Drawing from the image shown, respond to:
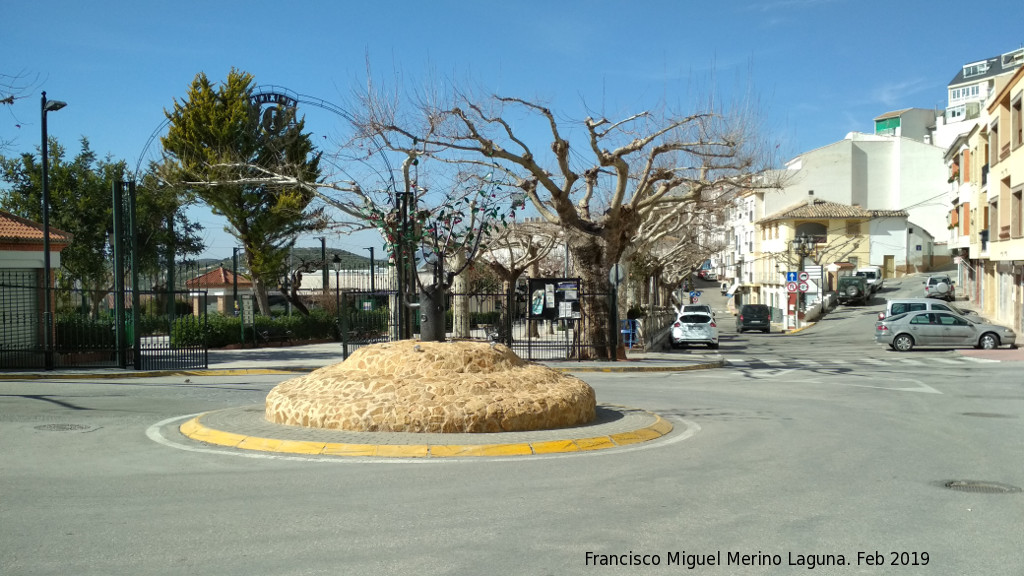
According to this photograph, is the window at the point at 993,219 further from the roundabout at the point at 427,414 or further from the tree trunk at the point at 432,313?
the tree trunk at the point at 432,313

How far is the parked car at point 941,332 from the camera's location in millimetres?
29484

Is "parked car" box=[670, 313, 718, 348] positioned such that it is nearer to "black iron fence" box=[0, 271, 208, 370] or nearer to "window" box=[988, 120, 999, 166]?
"window" box=[988, 120, 999, 166]

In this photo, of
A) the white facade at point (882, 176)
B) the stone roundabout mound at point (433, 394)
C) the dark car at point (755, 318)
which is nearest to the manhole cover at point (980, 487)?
the stone roundabout mound at point (433, 394)

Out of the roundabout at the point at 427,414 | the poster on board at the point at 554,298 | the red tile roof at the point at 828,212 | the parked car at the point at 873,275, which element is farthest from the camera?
the red tile roof at the point at 828,212

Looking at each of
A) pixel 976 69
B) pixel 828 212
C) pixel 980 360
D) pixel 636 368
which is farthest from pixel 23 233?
pixel 976 69

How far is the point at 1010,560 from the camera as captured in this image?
5734 mm

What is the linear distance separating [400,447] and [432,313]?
3.60 meters

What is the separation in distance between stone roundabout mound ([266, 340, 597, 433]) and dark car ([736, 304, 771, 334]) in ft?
140

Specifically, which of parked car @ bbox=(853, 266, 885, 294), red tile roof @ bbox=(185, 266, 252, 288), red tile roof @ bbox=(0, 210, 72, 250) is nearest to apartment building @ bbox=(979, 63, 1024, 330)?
parked car @ bbox=(853, 266, 885, 294)

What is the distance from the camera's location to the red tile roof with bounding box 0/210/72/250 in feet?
73.3

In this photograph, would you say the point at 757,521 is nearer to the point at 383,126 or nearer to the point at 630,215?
the point at 383,126

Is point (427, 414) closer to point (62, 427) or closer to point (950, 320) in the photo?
point (62, 427)

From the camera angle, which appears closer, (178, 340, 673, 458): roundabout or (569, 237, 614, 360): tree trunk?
(178, 340, 673, 458): roundabout

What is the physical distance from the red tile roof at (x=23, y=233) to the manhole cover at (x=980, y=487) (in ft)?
72.6
